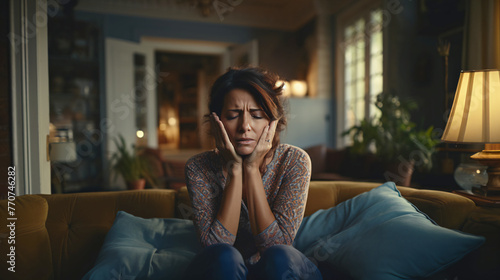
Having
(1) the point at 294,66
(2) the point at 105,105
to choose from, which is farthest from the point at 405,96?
(2) the point at 105,105

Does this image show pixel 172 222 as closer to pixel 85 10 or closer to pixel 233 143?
pixel 233 143

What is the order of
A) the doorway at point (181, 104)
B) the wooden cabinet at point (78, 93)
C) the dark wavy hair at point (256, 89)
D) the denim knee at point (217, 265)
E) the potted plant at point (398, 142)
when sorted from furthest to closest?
the doorway at point (181, 104) → the wooden cabinet at point (78, 93) → the potted plant at point (398, 142) → the dark wavy hair at point (256, 89) → the denim knee at point (217, 265)

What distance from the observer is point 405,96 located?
3602mm

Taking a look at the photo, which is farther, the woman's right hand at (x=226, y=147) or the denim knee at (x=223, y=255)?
the woman's right hand at (x=226, y=147)

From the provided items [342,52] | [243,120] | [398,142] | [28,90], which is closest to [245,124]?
[243,120]

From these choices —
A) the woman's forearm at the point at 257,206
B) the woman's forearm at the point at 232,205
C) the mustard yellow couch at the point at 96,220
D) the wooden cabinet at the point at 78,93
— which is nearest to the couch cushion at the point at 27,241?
the mustard yellow couch at the point at 96,220

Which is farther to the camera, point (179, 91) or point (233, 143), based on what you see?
point (179, 91)

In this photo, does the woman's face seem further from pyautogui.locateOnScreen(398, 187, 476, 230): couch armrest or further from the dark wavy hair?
pyautogui.locateOnScreen(398, 187, 476, 230): couch armrest

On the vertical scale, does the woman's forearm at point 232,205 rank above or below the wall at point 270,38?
below

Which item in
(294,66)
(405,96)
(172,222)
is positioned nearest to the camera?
(172,222)

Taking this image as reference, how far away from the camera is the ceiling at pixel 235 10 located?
471 centimetres

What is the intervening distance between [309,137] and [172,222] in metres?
3.91

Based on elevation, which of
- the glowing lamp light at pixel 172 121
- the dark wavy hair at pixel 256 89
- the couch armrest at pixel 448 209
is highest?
the glowing lamp light at pixel 172 121

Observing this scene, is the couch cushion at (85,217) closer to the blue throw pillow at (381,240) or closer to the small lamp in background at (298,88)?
the blue throw pillow at (381,240)
